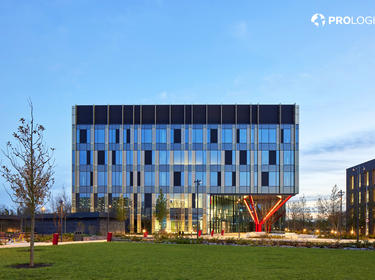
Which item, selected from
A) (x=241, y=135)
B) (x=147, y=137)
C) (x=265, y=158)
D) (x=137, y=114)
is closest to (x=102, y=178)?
(x=147, y=137)

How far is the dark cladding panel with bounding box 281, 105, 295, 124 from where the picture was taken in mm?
73750

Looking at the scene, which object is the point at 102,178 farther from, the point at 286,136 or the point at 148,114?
the point at 286,136

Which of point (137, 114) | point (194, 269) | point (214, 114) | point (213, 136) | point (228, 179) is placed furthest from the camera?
point (137, 114)

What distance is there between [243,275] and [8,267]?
32.8 ft

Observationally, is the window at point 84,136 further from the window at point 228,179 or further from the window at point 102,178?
the window at point 228,179

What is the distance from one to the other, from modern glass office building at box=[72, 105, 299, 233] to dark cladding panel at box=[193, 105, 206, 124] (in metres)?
Answer: 0.18

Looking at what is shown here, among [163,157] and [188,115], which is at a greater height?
[188,115]

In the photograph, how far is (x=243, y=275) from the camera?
51.2 ft

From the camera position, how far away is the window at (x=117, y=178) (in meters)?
75.2

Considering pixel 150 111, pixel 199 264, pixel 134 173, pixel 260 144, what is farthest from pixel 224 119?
pixel 199 264

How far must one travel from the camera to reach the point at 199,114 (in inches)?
2960

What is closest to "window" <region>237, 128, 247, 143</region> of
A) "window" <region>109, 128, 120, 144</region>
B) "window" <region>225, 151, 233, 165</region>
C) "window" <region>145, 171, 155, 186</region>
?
"window" <region>225, 151, 233, 165</region>

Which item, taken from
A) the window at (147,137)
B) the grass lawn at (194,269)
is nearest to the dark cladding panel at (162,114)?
the window at (147,137)

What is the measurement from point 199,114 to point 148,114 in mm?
9338
